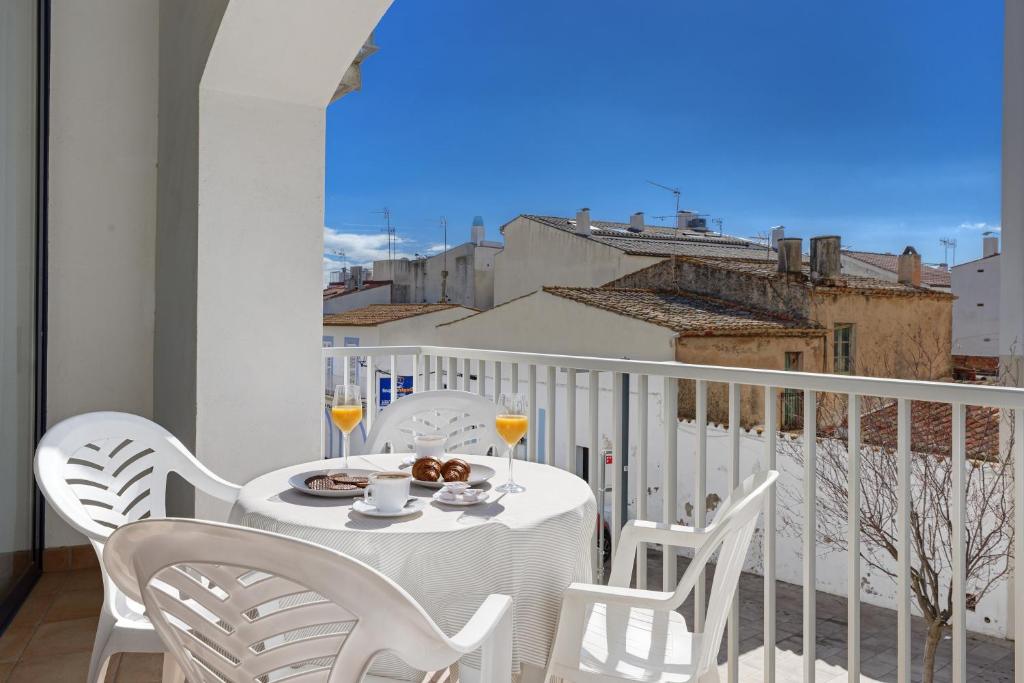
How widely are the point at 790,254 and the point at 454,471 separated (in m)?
16.9

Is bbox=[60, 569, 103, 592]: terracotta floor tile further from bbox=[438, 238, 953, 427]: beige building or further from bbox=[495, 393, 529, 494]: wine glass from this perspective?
bbox=[438, 238, 953, 427]: beige building

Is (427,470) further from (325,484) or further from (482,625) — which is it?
(482,625)

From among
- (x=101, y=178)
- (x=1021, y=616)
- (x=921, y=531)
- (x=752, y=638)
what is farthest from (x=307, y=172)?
(x=921, y=531)

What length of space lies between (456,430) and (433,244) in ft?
62.0

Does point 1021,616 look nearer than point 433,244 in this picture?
Yes

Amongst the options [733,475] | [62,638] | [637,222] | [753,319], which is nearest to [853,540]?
[733,475]

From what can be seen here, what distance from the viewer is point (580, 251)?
18828mm

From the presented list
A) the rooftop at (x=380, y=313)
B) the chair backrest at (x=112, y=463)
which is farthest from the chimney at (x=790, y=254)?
the chair backrest at (x=112, y=463)

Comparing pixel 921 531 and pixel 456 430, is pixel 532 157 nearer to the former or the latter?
pixel 921 531

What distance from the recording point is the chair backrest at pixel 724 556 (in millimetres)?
1273

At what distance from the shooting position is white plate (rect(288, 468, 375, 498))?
1.55 m

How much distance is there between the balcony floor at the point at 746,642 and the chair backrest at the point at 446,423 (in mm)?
781

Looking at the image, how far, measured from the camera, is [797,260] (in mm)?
16797

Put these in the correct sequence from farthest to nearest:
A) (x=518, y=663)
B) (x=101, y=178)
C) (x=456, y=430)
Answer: (x=101, y=178)
(x=456, y=430)
(x=518, y=663)
